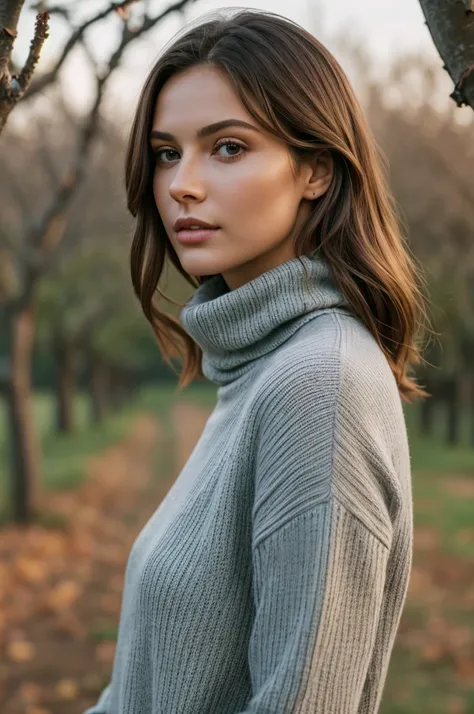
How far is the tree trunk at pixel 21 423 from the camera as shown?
9.03 meters

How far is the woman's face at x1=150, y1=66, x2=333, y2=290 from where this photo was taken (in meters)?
1.55

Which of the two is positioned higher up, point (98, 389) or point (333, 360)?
point (333, 360)

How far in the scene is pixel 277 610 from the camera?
1277 mm

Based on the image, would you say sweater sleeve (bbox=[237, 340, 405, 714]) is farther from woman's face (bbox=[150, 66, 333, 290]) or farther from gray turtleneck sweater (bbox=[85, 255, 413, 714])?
woman's face (bbox=[150, 66, 333, 290])

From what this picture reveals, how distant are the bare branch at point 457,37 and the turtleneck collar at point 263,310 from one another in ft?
1.24

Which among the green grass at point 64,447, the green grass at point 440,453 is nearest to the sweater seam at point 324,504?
the green grass at point 64,447

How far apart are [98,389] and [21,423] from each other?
14.4 meters

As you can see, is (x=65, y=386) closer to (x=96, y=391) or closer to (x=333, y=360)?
(x=96, y=391)

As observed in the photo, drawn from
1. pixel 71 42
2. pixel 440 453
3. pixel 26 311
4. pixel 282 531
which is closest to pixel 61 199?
pixel 26 311

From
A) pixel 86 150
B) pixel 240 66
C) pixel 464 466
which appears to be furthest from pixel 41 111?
pixel 240 66

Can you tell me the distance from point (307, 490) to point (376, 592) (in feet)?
0.61

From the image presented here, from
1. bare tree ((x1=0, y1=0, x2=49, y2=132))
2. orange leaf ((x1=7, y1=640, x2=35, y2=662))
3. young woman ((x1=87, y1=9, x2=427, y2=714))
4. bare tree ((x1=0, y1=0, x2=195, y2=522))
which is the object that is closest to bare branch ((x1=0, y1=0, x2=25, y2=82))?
bare tree ((x1=0, y1=0, x2=49, y2=132))

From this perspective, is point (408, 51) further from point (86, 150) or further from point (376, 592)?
point (376, 592)

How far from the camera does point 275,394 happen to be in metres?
1.37
